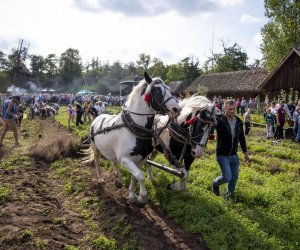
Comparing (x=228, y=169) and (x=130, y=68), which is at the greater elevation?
(x=130, y=68)

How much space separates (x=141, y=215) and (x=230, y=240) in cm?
162

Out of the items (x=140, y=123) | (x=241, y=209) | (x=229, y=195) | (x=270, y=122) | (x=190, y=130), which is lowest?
(x=241, y=209)

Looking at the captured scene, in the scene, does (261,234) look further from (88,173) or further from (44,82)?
(44,82)

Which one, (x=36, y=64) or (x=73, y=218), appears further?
(x=36, y=64)

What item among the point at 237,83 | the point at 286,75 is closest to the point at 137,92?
the point at 286,75

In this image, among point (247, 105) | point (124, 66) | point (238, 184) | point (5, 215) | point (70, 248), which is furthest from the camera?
point (124, 66)

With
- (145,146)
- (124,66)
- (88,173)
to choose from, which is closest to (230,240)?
(145,146)

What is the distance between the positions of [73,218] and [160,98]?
2.50 m

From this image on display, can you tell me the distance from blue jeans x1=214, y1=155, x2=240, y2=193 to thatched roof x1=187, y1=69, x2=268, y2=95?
91.6 ft

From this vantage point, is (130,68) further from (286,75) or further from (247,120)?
(247,120)

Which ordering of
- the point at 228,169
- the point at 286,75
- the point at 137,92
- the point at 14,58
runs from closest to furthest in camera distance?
the point at 137,92, the point at 228,169, the point at 286,75, the point at 14,58

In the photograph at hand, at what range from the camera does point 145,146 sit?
561cm

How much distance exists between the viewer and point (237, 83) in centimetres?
3625

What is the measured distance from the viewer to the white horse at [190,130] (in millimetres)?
5559
